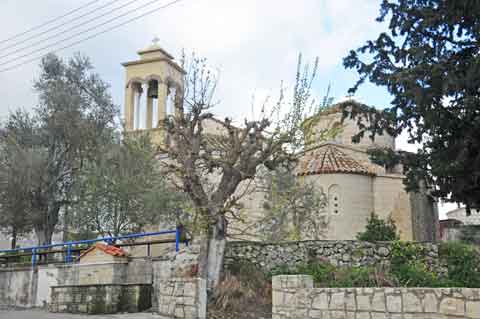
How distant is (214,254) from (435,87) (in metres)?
6.22

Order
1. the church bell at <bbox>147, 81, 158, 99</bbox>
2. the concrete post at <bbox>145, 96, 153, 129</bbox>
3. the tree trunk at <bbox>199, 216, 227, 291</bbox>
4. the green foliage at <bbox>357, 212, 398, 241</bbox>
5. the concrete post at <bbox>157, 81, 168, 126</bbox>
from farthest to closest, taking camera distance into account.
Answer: the church bell at <bbox>147, 81, 158, 99</bbox>
the concrete post at <bbox>145, 96, 153, 129</bbox>
the concrete post at <bbox>157, 81, 168, 126</bbox>
the green foliage at <bbox>357, 212, 398, 241</bbox>
the tree trunk at <bbox>199, 216, 227, 291</bbox>

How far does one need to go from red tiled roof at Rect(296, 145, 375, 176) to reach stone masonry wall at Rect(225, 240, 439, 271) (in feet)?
31.3

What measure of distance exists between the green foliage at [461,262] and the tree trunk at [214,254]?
536 cm

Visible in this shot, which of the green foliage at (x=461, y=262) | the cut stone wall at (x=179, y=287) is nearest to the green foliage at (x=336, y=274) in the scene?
the cut stone wall at (x=179, y=287)

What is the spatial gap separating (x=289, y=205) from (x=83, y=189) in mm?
7864

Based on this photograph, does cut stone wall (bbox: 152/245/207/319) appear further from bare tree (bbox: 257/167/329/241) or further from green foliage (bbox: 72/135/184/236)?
green foliage (bbox: 72/135/184/236)

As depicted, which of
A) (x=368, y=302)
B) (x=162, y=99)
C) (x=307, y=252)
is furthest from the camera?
(x=162, y=99)

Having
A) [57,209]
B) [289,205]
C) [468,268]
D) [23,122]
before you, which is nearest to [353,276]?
[468,268]

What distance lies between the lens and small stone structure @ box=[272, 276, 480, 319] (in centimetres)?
849

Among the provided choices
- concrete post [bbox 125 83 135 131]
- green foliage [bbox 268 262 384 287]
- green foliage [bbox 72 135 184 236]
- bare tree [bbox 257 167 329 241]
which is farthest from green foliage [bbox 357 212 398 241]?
concrete post [bbox 125 83 135 131]

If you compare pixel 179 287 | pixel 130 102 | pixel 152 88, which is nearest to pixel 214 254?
pixel 179 287

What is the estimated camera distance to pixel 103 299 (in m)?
12.7

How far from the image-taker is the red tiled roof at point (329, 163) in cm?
2353

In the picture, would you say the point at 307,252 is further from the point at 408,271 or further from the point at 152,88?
the point at 152,88
